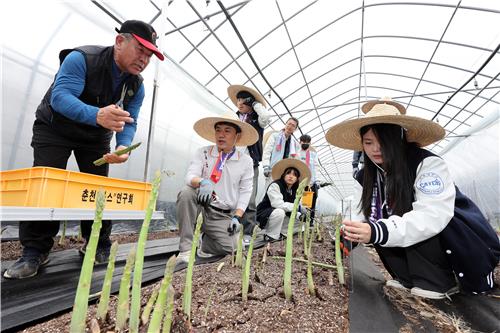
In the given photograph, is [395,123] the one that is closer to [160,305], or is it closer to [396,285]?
[396,285]

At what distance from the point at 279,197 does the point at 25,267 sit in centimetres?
249

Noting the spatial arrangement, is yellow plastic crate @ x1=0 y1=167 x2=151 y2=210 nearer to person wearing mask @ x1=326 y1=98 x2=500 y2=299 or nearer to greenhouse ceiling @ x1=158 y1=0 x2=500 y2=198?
person wearing mask @ x1=326 y1=98 x2=500 y2=299

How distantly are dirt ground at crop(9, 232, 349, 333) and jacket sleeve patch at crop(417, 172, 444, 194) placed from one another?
0.69 metres

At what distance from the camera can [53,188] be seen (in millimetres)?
1436

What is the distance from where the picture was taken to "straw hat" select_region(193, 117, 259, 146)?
2376 millimetres

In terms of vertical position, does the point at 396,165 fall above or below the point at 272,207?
above

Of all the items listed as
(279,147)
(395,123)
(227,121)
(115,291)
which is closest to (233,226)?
(227,121)

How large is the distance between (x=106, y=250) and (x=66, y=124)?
0.93 m

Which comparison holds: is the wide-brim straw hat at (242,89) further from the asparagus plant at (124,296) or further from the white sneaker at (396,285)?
the asparagus plant at (124,296)

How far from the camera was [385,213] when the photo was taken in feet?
5.43

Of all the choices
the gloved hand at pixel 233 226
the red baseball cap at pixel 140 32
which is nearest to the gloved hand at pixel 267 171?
the gloved hand at pixel 233 226

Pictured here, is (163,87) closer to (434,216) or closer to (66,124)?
(66,124)

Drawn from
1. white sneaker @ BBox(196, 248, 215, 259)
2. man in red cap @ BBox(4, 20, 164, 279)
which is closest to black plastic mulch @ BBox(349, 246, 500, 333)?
white sneaker @ BBox(196, 248, 215, 259)

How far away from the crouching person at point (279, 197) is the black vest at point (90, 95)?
2106 millimetres
